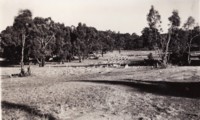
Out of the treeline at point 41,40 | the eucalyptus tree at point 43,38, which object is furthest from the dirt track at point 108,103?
the eucalyptus tree at point 43,38

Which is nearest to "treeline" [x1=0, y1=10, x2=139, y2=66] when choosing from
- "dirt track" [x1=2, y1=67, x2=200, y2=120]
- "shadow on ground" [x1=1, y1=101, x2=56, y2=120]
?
"dirt track" [x1=2, y1=67, x2=200, y2=120]

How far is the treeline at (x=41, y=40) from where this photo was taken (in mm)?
39375

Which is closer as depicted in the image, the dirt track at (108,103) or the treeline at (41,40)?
the dirt track at (108,103)

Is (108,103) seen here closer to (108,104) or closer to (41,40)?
(108,104)

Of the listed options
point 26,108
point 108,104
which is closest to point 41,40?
point 26,108

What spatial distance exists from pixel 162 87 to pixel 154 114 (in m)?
9.75

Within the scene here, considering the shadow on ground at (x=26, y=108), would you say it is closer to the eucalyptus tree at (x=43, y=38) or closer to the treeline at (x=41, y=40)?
the treeline at (x=41, y=40)

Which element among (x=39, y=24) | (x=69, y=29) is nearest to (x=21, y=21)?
(x=39, y=24)

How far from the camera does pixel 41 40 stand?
197ft

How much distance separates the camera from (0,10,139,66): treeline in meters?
39.4

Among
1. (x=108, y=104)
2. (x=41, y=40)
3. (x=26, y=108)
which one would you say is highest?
(x=41, y=40)

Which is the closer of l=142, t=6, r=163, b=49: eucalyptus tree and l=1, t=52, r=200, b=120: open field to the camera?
l=1, t=52, r=200, b=120: open field

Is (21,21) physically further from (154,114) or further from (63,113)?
(154,114)

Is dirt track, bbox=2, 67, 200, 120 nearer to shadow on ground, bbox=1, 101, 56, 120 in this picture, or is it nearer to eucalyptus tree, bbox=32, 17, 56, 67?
shadow on ground, bbox=1, 101, 56, 120
